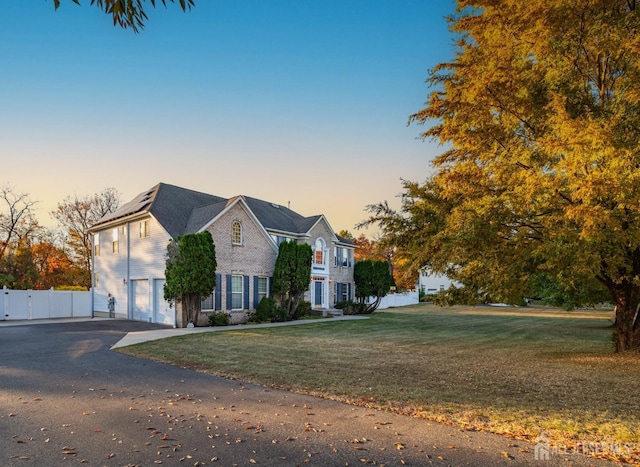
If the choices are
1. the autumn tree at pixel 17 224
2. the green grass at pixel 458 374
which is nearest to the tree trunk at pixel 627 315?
the green grass at pixel 458 374

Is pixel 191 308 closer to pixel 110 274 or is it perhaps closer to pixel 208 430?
pixel 110 274

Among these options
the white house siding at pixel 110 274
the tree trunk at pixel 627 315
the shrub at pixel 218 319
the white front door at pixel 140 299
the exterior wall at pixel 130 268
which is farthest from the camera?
the white house siding at pixel 110 274

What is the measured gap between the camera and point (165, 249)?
20844mm

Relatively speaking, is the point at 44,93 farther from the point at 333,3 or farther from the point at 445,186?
the point at 445,186

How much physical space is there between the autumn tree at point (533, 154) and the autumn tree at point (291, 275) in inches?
524

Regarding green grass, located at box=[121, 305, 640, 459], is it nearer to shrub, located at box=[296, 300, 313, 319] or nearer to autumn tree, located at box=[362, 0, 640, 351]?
autumn tree, located at box=[362, 0, 640, 351]

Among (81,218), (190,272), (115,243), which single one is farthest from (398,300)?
(81,218)

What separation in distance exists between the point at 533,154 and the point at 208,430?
771 centimetres

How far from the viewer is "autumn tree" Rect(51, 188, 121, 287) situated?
3900cm

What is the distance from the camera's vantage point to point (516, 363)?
10508mm

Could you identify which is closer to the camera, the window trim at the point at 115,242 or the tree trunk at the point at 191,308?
the tree trunk at the point at 191,308

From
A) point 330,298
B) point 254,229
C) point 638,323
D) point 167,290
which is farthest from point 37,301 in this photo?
point 638,323

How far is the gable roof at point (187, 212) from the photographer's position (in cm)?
2161

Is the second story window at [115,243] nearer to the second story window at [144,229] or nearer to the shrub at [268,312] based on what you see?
the second story window at [144,229]
